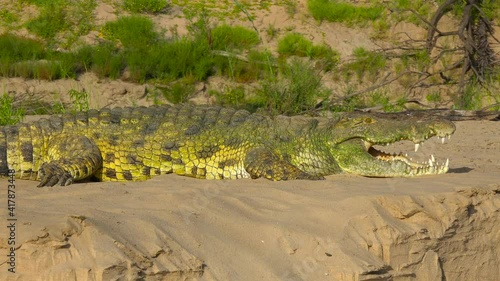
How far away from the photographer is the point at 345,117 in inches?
286

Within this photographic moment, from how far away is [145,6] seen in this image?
1412cm

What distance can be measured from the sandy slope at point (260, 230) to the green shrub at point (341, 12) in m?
8.76

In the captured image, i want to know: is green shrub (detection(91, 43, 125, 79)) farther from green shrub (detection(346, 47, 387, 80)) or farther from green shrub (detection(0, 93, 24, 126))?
green shrub (detection(346, 47, 387, 80))

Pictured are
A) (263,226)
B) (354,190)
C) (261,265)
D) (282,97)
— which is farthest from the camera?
(282,97)

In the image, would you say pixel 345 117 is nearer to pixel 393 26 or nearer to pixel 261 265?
pixel 261 265

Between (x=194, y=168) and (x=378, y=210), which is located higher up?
(x=378, y=210)

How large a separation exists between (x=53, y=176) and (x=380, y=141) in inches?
100

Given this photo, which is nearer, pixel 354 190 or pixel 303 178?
pixel 354 190

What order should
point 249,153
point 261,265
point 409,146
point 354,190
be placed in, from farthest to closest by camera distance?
point 409,146 → point 249,153 → point 354,190 → point 261,265

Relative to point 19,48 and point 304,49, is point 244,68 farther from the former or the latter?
point 19,48

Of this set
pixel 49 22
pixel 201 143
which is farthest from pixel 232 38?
pixel 201 143

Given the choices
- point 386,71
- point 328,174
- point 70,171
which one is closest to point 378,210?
point 328,174

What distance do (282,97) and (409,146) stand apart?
2202 mm

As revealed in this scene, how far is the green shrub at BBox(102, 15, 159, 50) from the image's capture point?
13172 millimetres
